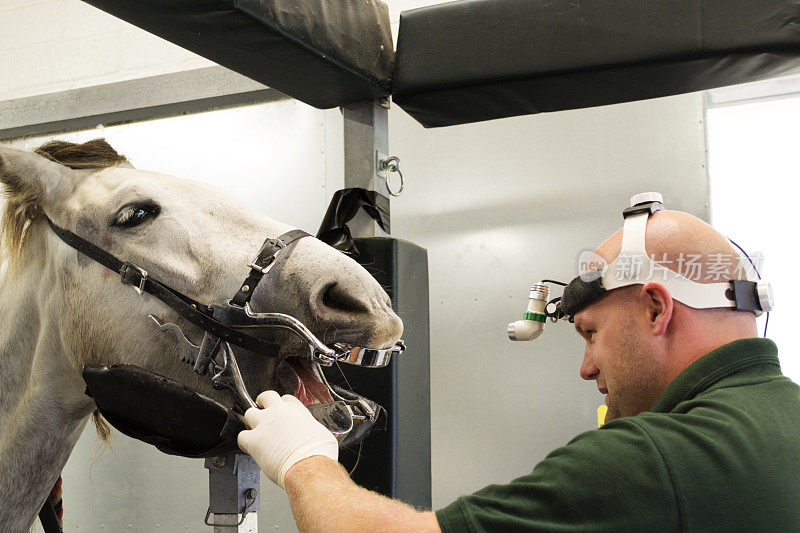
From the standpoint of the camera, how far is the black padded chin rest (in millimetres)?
1017

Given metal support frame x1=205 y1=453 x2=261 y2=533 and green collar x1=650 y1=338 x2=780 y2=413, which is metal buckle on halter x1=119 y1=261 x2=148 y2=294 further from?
green collar x1=650 y1=338 x2=780 y2=413

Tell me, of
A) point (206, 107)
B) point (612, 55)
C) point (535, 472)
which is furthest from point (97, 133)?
point (535, 472)

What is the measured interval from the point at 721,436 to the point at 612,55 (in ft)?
3.16

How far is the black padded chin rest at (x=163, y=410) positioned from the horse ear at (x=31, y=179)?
37 centimetres

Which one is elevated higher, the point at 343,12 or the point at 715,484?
the point at 343,12

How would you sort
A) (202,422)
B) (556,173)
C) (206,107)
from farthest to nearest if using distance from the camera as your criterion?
(206,107)
(556,173)
(202,422)

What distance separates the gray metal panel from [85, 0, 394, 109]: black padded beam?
792 millimetres

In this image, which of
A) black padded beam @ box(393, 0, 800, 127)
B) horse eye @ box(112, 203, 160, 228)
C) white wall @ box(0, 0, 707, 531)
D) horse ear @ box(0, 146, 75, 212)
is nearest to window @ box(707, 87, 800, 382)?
white wall @ box(0, 0, 707, 531)

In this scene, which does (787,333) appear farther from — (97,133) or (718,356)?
(97,133)

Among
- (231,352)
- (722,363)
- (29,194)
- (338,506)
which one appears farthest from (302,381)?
(722,363)

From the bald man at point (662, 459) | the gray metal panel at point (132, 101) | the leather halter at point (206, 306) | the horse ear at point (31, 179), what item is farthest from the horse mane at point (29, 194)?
the gray metal panel at point (132, 101)

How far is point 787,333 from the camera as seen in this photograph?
2.22 meters

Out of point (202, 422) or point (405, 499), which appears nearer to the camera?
point (202, 422)

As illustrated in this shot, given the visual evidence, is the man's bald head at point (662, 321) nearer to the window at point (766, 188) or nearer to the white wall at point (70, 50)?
the window at point (766, 188)
